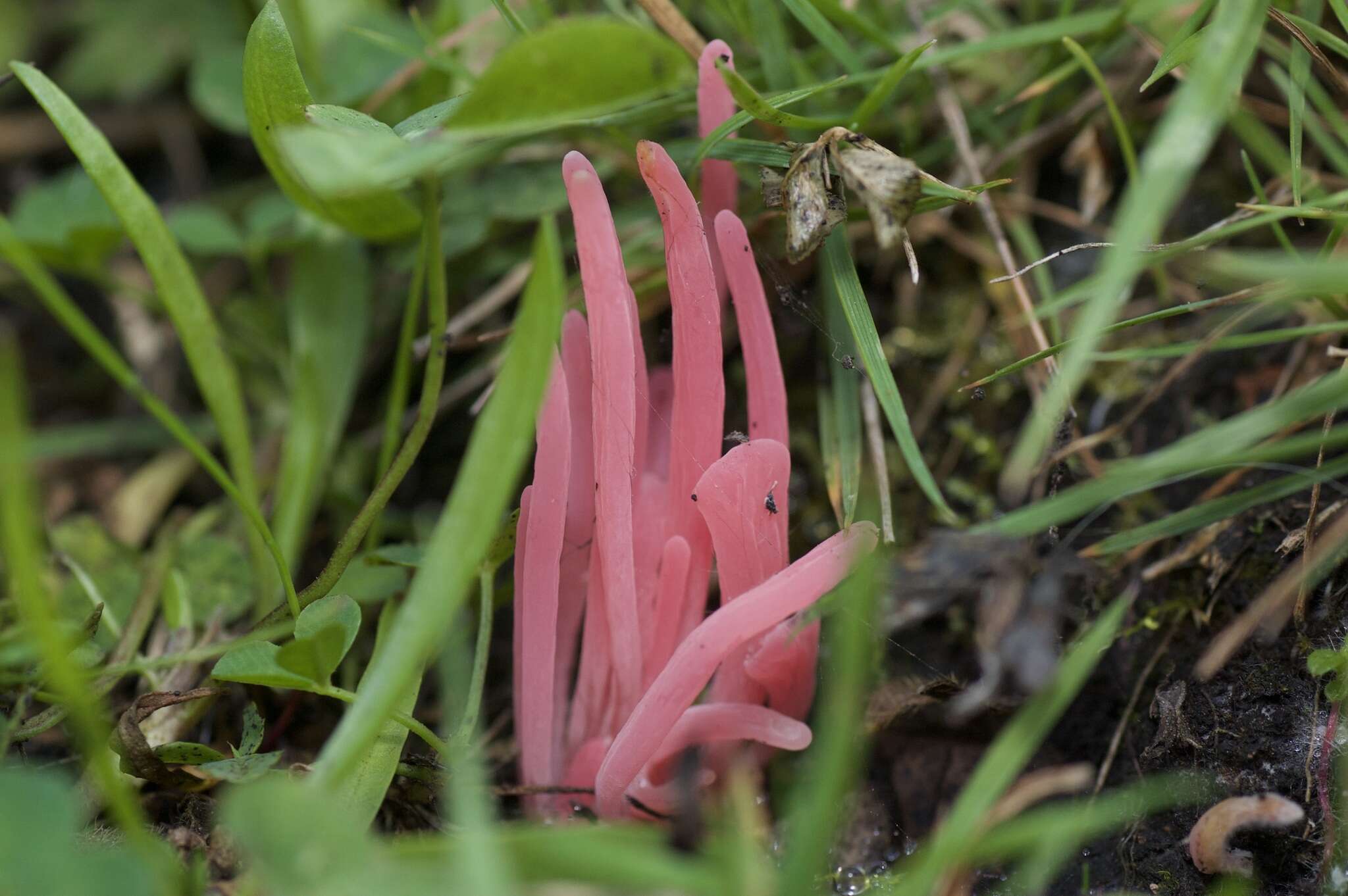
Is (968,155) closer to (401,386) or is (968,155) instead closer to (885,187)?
(885,187)

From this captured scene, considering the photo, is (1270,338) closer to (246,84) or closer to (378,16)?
(246,84)

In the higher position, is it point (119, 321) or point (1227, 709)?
point (119, 321)

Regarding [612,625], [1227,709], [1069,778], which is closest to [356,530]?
[612,625]

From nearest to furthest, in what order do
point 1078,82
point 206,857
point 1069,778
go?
point 1069,778
point 206,857
point 1078,82

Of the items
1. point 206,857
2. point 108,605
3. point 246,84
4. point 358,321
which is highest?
point 246,84

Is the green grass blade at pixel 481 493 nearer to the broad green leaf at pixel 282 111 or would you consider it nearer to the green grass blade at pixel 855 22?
the broad green leaf at pixel 282 111
